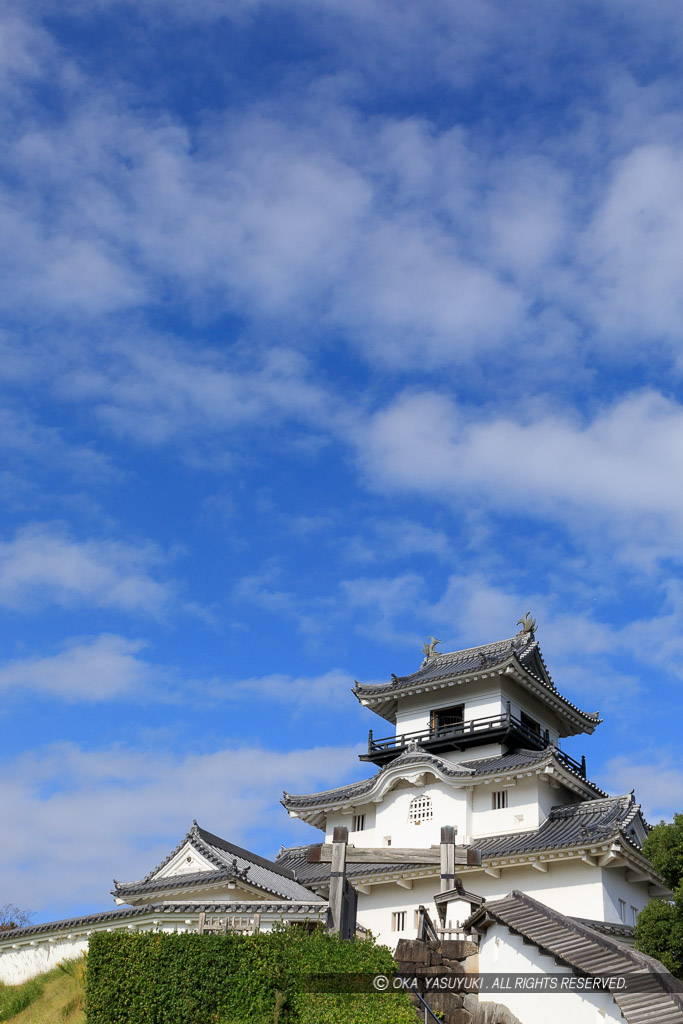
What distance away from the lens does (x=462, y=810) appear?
3198 centimetres

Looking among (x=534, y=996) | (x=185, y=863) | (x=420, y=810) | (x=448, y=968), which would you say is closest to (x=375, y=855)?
→ (x=448, y=968)

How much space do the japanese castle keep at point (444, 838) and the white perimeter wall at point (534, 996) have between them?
3.71m

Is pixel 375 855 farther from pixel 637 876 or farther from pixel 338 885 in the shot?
pixel 637 876

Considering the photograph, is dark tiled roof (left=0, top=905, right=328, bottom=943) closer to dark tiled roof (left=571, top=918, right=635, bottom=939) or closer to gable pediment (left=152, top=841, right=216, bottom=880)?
gable pediment (left=152, top=841, right=216, bottom=880)

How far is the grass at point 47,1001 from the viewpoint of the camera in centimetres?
2023

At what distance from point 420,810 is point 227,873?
7.78 m

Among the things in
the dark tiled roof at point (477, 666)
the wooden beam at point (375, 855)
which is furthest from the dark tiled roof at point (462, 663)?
the wooden beam at point (375, 855)

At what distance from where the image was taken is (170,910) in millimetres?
25750

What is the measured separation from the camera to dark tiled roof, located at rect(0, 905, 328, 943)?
23719 millimetres

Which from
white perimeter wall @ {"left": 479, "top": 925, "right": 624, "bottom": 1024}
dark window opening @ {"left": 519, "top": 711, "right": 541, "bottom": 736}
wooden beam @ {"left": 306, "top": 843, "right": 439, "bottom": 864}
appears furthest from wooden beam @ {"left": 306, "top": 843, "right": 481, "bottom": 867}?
dark window opening @ {"left": 519, "top": 711, "right": 541, "bottom": 736}

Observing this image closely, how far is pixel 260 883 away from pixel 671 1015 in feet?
69.9

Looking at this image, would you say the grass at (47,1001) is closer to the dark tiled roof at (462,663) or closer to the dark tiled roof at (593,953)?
the dark tiled roof at (593,953)

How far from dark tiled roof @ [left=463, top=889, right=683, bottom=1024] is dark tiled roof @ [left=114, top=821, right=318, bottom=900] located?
54.1 ft

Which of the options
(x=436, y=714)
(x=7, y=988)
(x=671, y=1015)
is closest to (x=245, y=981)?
(x=671, y=1015)
